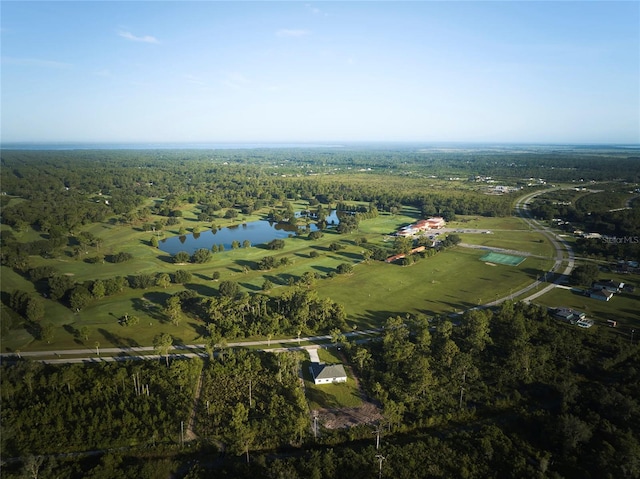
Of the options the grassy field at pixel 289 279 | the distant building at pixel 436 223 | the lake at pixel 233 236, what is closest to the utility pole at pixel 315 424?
the grassy field at pixel 289 279

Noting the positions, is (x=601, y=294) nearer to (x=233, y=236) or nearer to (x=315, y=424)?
(x=315, y=424)

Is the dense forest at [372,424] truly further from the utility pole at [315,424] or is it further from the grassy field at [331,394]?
the grassy field at [331,394]

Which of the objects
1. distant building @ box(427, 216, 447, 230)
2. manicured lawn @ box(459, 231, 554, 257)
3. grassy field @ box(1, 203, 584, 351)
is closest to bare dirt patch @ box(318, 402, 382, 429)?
grassy field @ box(1, 203, 584, 351)

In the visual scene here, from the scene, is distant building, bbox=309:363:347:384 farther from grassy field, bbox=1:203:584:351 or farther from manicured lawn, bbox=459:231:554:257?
manicured lawn, bbox=459:231:554:257

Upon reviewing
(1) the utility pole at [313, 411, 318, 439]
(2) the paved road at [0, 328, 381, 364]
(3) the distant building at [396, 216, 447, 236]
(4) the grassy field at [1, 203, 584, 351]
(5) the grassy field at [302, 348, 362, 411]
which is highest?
(3) the distant building at [396, 216, 447, 236]

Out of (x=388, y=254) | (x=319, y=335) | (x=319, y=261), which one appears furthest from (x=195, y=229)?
(x=319, y=335)

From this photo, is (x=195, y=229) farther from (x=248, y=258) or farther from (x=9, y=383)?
(x=9, y=383)
